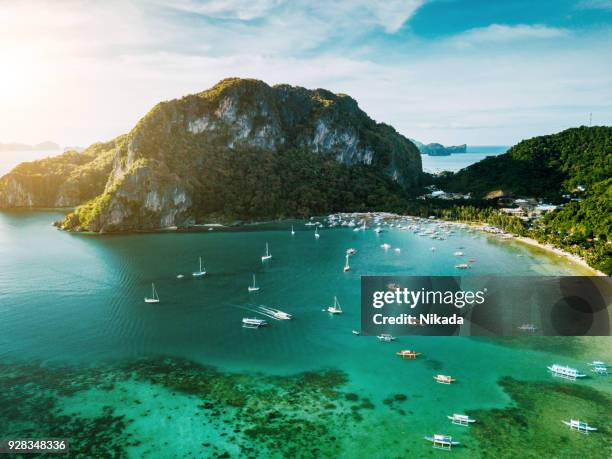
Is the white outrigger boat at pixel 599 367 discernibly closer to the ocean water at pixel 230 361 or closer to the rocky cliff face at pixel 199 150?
the ocean water at pixel 230 361

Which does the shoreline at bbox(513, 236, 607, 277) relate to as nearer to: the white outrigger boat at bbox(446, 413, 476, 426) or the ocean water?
the ocean water

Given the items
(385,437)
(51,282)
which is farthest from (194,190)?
(385,437)

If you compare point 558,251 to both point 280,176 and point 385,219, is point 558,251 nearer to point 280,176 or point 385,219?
point 385,219

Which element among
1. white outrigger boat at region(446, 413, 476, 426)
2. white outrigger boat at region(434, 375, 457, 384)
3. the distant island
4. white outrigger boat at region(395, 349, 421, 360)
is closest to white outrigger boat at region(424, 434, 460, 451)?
white outrigger boat at region(446, 413, 476, 426)

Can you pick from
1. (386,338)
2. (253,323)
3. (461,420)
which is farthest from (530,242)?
(461,420)

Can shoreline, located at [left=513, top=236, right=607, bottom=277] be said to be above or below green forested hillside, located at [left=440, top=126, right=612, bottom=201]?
below

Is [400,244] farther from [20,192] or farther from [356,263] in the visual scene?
[20,192]
